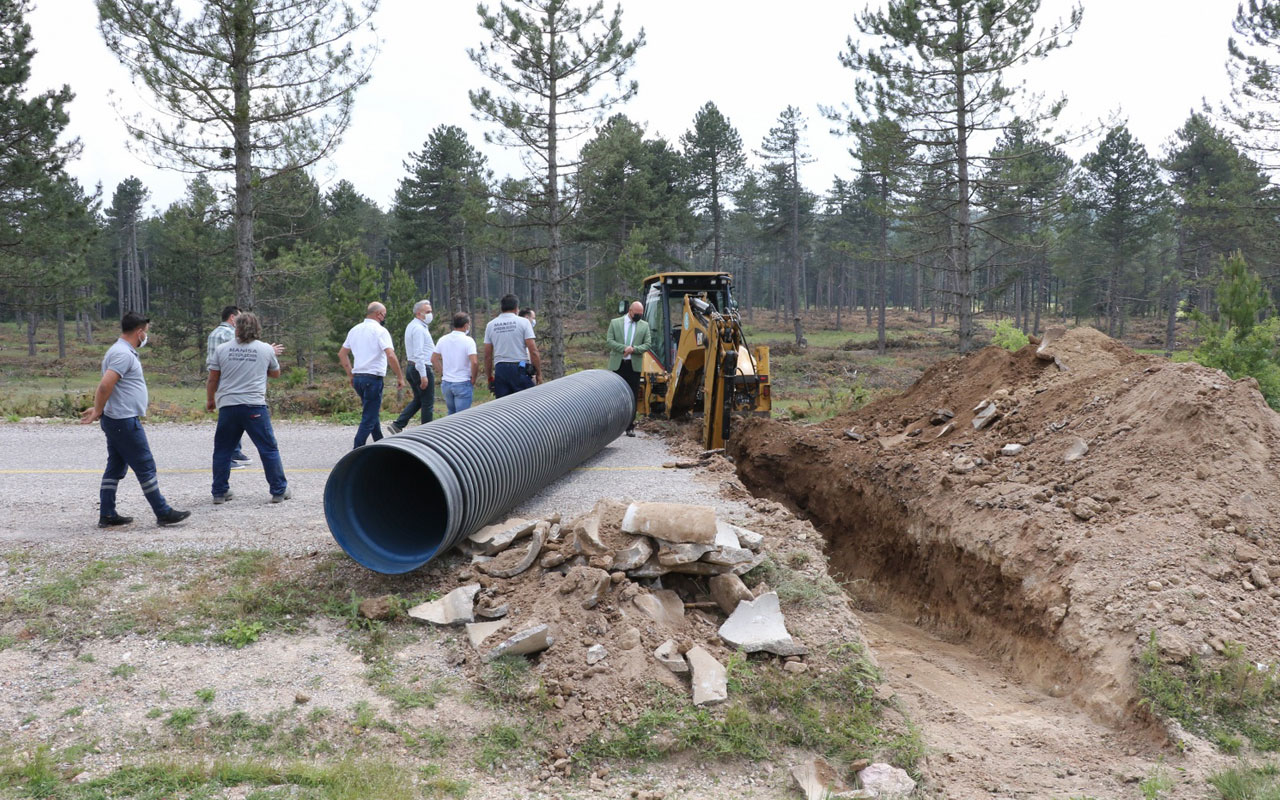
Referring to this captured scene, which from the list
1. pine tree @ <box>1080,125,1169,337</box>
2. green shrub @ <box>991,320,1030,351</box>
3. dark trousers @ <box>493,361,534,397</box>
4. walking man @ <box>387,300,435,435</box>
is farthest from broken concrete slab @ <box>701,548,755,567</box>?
pine tree @ <box>1080,125,1169,337</box>

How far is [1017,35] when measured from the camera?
17.4 meters

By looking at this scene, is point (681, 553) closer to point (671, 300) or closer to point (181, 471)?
point (181, 471)

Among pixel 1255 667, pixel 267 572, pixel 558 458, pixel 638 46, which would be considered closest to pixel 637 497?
pixel 558 458

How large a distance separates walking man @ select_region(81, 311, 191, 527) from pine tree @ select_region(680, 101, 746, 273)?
103 feet

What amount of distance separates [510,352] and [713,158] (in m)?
29.3

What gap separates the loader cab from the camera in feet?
40.1

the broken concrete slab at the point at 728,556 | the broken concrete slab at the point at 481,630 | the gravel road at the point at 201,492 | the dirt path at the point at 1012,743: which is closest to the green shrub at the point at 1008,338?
the gravel road at the point at 201,492

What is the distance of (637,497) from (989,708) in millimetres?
3481

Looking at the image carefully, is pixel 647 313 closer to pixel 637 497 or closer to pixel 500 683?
pixel 637 497

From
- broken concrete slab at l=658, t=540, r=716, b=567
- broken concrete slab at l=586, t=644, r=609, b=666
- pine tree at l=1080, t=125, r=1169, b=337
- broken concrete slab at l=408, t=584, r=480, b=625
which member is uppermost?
pine tree at l=1080, t=125, r=1169, b=337

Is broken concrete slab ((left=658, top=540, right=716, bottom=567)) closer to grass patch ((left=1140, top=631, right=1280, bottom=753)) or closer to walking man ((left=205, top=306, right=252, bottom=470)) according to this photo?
grass patch ((left=1140, top=631, right=1280, bottom=753))

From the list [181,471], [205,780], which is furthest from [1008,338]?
[205,780]

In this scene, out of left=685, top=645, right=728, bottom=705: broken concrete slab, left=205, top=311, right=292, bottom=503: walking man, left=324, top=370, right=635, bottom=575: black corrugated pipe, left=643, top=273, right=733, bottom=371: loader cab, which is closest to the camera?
left=685, top=645, right=728, bottom=705: broken concrete slab

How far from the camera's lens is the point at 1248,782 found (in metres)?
4.06
